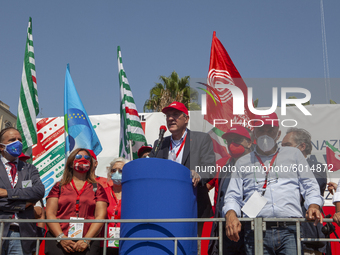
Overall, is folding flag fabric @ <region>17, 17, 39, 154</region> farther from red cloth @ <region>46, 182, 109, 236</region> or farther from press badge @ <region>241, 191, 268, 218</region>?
press badge @ <region>241, 191, 268, 218</region>

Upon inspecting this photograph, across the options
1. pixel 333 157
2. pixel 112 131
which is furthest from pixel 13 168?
pixel 333 157

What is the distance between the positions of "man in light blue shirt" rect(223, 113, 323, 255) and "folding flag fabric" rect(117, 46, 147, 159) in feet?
11.5

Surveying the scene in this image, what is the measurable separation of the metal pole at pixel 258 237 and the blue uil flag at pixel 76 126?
454cm

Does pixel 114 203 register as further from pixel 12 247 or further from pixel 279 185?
pixel 279 185

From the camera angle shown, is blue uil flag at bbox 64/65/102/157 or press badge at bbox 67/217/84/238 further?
blue uil flag at bbox 64/65/102/157

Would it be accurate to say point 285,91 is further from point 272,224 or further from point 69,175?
point 69,175

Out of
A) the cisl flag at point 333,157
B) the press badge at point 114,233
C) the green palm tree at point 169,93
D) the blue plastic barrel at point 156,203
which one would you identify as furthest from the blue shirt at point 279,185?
the green palm tree at point 169,93

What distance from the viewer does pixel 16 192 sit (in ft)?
13.6

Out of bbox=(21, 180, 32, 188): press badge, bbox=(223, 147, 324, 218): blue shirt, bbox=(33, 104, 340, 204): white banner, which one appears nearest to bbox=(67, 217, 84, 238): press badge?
bbox=(21, 180, 32, 188): press badge

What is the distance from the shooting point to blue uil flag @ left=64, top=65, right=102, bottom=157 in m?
7.06

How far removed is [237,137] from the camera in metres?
4.75

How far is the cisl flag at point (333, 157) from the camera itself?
707 cm

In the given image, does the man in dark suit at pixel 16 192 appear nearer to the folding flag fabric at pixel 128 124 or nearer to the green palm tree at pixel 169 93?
the folding flag fabric at pixel 128 124

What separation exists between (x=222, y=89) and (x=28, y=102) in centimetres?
357
